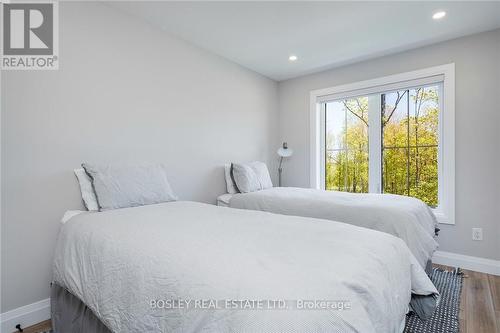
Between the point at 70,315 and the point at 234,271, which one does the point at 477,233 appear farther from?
the point at 70,315

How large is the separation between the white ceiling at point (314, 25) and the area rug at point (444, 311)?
2.46m

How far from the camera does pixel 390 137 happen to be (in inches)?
131

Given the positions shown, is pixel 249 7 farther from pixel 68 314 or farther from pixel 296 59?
pixel 68 314

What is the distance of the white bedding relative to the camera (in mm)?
1959

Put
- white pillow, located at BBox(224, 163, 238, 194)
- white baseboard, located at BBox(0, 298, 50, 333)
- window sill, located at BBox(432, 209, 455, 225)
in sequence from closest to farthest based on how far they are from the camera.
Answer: white baseboard, located at BBox(0, 298, 50, 333)
window sill, located at BBox(432, 209, 455, 225)
white pillow, located at BBox(224, 163, 238, 194)

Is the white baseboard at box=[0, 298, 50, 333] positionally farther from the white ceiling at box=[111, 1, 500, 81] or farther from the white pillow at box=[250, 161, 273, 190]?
the white ceiling at box=[111, 1, 500, 81]

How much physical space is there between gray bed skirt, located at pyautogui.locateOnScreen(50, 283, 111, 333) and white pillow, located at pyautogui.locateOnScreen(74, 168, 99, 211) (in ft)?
1.84

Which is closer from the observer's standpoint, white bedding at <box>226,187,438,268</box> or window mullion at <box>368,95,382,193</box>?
white bedding at <box>226,187,438,268</box>

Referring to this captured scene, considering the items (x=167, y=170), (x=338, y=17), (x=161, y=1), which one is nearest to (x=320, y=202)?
(x=167, y=170)

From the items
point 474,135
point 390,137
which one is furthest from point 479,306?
point 390,137

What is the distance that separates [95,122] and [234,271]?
6.25ft

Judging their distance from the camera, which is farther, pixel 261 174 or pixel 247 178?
pixel 261 174

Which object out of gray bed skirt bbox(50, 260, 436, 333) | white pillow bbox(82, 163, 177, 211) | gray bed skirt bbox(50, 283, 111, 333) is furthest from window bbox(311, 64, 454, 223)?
gray bed skirt bbox(50, 283, 111, 333)

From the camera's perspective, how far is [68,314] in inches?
58.9
